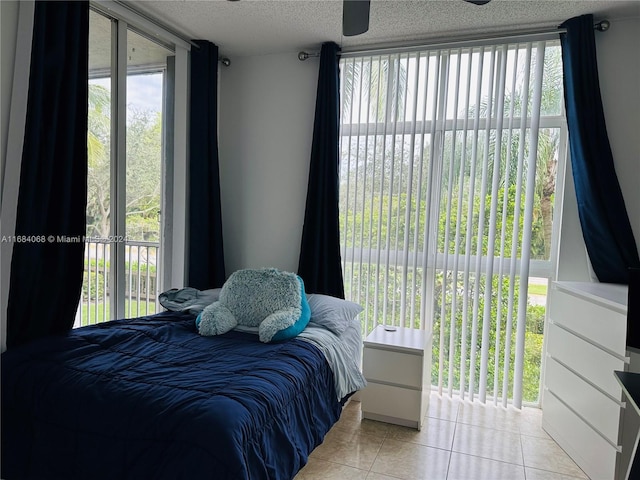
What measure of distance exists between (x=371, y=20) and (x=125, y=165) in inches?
76.1

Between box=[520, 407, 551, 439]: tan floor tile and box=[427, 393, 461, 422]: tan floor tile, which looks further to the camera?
box=[427, 393, 461, 422]: tan floor tile

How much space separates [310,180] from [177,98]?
1240mm

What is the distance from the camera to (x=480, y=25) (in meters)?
2.80

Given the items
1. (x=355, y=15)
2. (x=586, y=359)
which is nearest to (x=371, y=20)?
(x=355, y=15)

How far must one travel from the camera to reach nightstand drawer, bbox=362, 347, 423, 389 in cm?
258

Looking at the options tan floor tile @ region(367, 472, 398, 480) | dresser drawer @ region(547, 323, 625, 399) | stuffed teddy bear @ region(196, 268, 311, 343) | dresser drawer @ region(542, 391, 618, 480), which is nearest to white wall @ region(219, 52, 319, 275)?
stuffed teddy bear @ region(196, 268, 311, 343)

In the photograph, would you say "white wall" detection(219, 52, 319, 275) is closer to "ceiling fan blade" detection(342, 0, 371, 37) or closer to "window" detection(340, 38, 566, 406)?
"window" detection(340, 38, 566, 406)

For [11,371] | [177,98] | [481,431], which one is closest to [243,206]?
[177,98]

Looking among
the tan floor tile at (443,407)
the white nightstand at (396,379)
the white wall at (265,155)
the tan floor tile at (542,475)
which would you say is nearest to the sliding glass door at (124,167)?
the white wall at (265,155)

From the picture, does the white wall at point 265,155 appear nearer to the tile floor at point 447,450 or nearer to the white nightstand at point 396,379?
the white nightstand at point 396,379

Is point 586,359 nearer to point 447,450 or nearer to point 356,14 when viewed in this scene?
point 447,450

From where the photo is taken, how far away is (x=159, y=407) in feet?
5.19

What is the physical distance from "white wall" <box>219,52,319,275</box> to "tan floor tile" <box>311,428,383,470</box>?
1.39 m

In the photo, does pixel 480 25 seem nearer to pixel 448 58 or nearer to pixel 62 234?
pixel 448 58
